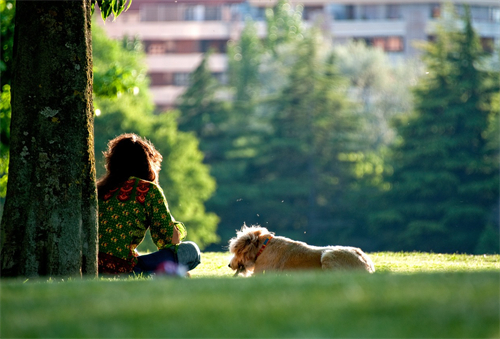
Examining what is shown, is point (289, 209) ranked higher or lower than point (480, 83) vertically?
lower

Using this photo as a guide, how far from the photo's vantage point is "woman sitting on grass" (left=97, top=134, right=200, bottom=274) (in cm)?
734

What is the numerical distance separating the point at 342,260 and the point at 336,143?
5330 cm

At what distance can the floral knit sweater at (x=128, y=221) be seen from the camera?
24.0ft

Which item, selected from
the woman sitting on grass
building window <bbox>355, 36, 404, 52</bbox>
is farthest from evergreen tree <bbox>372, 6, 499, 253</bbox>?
the woman sitting on grass

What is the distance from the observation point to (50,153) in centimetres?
666

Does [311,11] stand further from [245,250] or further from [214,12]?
[245,250]

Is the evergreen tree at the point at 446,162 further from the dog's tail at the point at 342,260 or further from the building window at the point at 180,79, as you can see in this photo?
the dog's tail at the point at 342,260

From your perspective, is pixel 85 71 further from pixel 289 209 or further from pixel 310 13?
pixel 310 13

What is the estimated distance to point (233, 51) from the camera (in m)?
80.9

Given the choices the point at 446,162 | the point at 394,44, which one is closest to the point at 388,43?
the point at 394,44

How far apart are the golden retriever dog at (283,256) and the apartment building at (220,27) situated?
8486 cm

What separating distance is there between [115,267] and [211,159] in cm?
5513

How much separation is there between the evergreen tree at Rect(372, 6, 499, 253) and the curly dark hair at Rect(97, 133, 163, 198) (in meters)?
43.7

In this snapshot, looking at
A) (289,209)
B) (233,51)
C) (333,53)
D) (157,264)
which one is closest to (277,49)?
(233,51)
